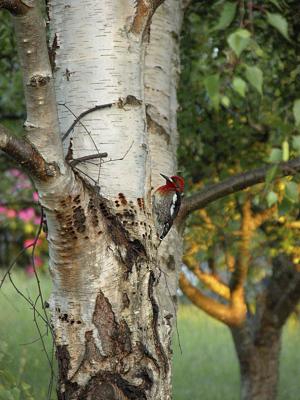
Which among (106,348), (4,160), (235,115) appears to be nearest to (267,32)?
(235,115)

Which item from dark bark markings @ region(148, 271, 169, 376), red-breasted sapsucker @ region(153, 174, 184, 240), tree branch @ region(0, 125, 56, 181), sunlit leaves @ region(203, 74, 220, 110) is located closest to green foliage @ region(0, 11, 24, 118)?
red-breasted sapsucker @ region(153, 174, 184, 240)

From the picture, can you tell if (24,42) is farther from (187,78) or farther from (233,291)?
(233,291)

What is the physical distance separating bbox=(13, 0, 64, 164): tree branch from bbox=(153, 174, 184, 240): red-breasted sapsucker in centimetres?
81

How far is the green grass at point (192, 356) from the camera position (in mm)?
9517

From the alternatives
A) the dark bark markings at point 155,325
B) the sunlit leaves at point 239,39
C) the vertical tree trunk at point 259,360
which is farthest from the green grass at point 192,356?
the sunlit leaves at point 239,39

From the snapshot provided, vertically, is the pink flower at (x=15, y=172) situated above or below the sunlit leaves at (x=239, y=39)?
above

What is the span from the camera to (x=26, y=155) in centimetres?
300

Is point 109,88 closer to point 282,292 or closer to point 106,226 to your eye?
point 106,226

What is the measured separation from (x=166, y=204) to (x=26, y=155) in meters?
1.10

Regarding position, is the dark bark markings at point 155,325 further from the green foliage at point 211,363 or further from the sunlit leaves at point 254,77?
the green foliage at point 211,363

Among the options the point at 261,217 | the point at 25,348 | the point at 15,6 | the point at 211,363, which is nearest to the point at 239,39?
the point at 15,6

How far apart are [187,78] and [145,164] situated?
3.68 m

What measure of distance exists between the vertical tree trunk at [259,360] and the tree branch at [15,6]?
661cm

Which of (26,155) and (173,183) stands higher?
(173,183)
